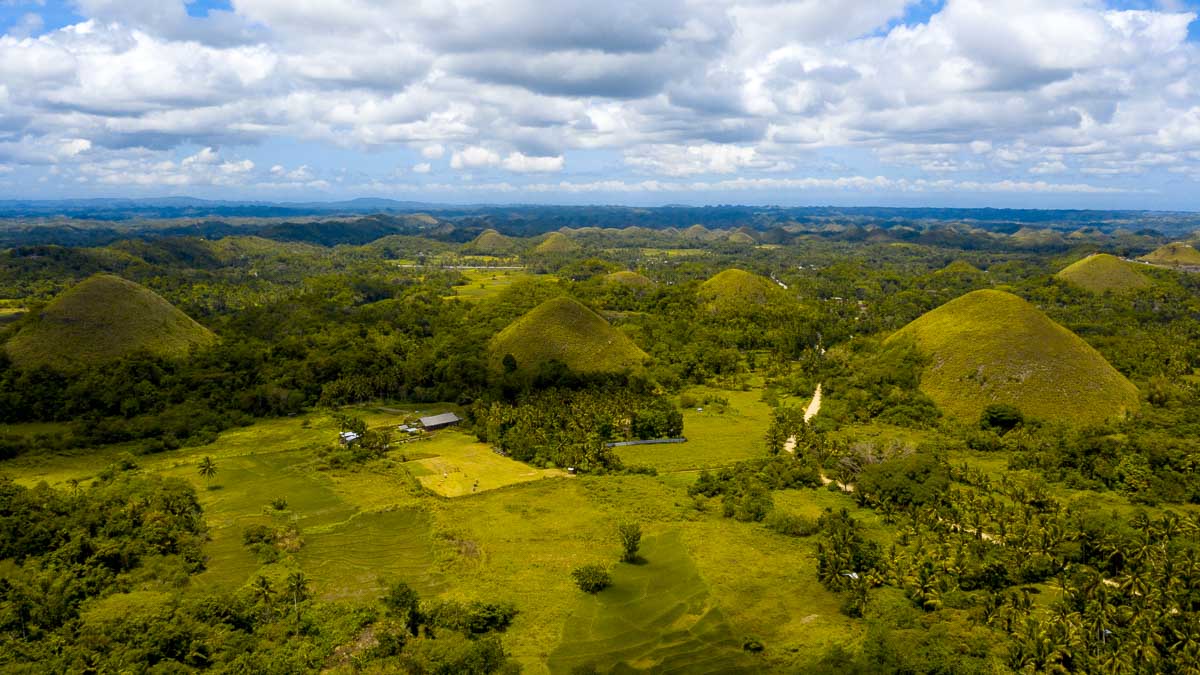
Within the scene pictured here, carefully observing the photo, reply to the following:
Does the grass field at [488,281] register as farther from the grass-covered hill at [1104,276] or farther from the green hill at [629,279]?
the grass-covered hill at [1104,276]

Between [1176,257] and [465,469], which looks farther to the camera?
[1176,257]

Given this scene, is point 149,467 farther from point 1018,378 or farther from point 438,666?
point 1018,378

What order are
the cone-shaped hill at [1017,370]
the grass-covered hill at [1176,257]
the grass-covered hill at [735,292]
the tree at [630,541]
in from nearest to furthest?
the tree at [630,541], the cone-shaped hill at [1017,370], the grass-covered hill at [735,292], the grass-covered hill at [1176,257]

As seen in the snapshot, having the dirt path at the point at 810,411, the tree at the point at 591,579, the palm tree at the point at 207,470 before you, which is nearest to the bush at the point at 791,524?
the dirt path at the point at 810,411

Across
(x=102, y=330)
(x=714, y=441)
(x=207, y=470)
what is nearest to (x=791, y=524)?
(x=714, y=441)

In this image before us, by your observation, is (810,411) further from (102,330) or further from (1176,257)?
(1176,257)

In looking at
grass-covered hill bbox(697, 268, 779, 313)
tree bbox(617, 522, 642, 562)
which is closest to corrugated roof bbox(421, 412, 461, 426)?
tree bbox(617, 522, 642, 562)
